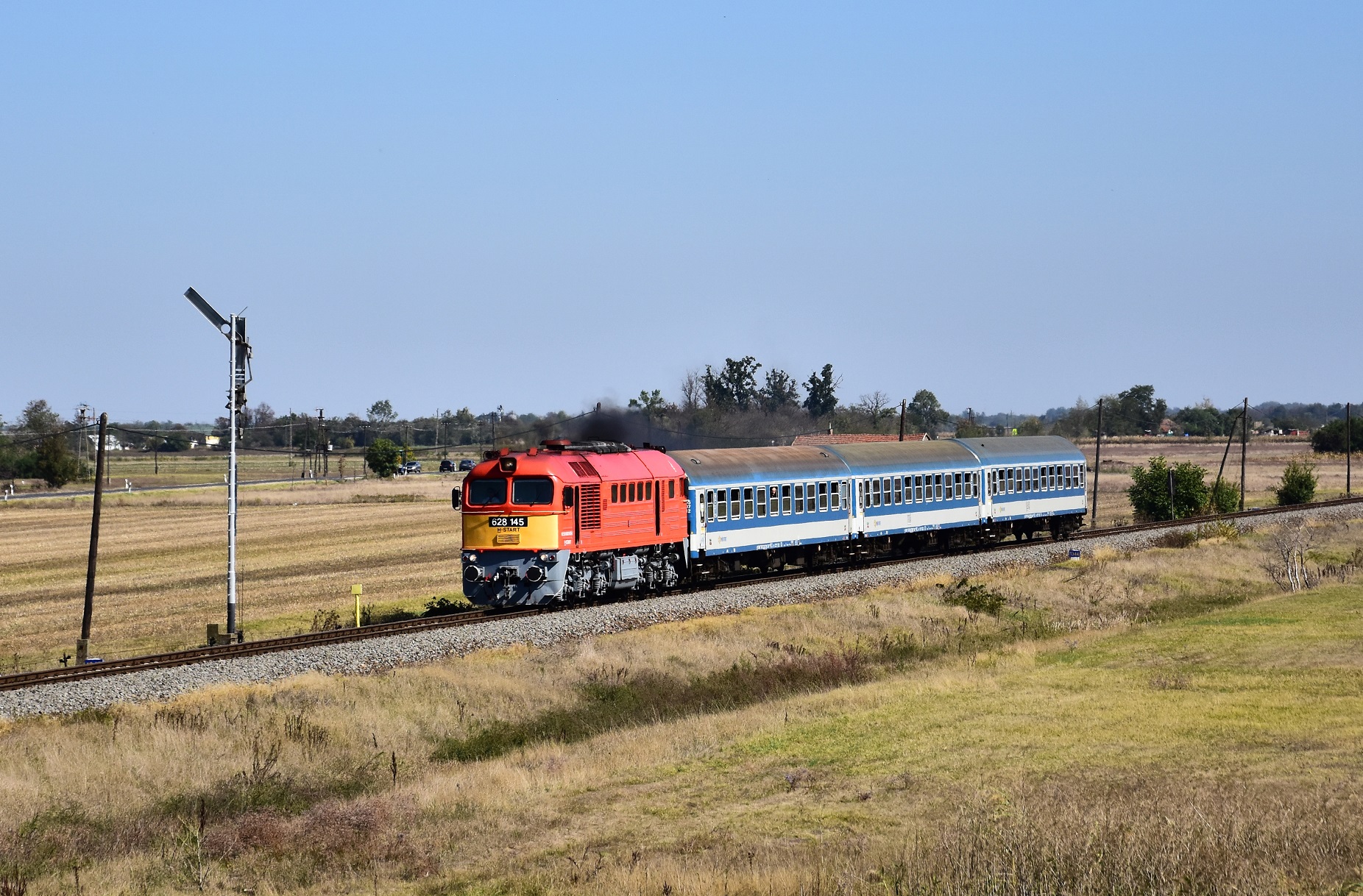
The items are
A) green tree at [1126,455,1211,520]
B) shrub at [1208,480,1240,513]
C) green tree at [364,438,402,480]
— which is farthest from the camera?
green tree at [364,438,402,480]

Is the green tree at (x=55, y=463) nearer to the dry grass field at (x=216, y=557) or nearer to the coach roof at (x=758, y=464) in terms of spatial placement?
the dry grass field at (x=216, y=557)

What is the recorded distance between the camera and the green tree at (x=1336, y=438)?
13625cm

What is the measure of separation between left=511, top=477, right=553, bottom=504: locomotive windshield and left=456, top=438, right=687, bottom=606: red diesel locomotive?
0.02 m

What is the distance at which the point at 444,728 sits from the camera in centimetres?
2364

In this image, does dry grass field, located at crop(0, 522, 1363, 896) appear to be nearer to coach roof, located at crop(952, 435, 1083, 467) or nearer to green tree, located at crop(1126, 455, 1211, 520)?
coach roof, located at crop(952, 435, 1083, 467)

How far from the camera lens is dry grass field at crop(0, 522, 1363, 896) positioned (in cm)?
1366

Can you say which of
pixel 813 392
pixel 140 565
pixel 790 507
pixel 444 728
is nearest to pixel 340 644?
pixel 444 728

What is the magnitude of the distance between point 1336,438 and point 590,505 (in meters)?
130

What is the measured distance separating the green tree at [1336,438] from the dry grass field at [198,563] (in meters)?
92.6

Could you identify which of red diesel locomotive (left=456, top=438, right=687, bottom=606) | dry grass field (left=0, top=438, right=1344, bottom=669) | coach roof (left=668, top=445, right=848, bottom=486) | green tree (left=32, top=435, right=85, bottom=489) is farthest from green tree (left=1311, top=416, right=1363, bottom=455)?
green tree (left=32, top=435, right=85, bottom=489)

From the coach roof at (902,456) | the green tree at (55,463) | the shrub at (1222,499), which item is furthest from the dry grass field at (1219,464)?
the green tree at (55,463)

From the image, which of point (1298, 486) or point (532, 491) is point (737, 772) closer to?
point (532, 491)

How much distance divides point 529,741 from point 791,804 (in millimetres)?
7133

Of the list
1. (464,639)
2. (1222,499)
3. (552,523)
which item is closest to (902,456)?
(552,523)
